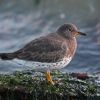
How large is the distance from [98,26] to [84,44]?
115 centimetres

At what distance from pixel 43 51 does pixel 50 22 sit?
8.31 m

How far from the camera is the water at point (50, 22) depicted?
14352mm

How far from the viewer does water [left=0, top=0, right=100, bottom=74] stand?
14352mm

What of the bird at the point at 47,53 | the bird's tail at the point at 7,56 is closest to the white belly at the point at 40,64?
the bird at the point at 47,53

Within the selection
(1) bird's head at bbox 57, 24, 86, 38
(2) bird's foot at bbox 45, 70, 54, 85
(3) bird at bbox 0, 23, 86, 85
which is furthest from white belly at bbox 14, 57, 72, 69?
(1) bird's head at bbox 57, 24, 86, 38

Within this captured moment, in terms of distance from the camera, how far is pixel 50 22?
1728 cm

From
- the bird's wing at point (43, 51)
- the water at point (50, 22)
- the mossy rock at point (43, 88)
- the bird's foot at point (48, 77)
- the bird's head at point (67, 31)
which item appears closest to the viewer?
the mossy rock at point (43, 88)

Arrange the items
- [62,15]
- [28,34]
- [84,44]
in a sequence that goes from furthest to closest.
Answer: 1. [62,15]
2. [28,34]
3. [84,44]

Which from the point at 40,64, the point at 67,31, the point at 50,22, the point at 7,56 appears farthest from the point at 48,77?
the point at 50,22

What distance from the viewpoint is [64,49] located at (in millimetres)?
9289

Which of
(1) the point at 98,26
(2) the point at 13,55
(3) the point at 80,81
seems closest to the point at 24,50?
(2) the point at 13,55

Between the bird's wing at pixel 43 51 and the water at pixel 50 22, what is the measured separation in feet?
13.2

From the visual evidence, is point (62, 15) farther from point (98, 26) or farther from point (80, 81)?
point (80, 81)

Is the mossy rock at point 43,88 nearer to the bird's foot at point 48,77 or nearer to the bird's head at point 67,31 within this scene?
the bird's foot at point 48,77
